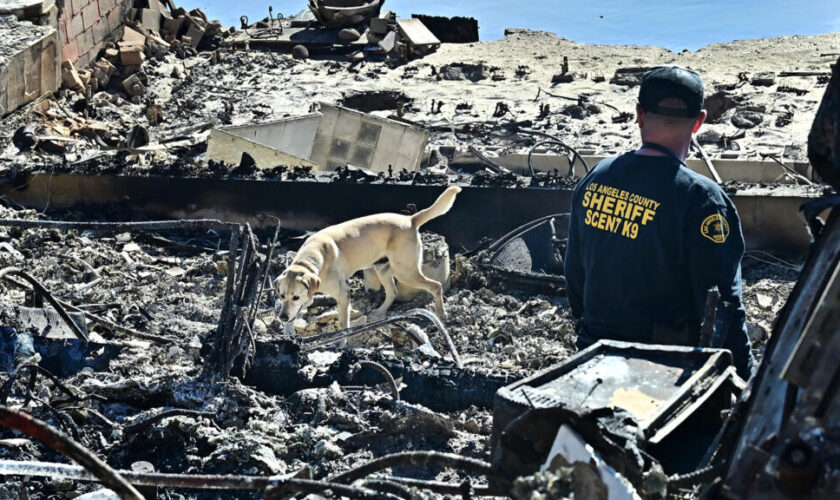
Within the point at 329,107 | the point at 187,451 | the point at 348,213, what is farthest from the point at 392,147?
the point at 187,451

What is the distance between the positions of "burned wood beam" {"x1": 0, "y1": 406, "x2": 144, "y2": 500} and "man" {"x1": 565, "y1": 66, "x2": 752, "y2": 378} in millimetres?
2070

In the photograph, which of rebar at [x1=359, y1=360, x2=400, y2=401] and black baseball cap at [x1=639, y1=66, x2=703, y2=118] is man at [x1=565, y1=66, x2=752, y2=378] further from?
rebar at [x1=359, y1=360, x2=400, y2=401]

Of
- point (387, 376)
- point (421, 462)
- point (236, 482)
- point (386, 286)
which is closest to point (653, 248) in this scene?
point (421, 462)

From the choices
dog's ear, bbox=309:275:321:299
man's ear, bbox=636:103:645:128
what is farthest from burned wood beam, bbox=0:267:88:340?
man's ear, bbox=636:103:645:128

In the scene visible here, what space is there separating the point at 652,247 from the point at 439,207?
4.92 metres

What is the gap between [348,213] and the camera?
1028 centimetres

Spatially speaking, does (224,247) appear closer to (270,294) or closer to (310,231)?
(310,231)

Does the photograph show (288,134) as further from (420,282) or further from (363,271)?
(420,282)

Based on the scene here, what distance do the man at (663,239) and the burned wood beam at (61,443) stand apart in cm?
207

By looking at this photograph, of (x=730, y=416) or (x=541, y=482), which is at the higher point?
(x=730, y=416)

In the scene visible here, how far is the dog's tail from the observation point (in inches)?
328

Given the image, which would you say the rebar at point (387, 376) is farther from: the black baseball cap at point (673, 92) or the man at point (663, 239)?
the black baseball cap at point (673, 92)

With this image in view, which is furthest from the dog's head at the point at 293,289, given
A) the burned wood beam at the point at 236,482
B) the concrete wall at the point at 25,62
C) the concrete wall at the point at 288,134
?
the concrete wall at the point at 25,62

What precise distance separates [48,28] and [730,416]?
15.0 m
